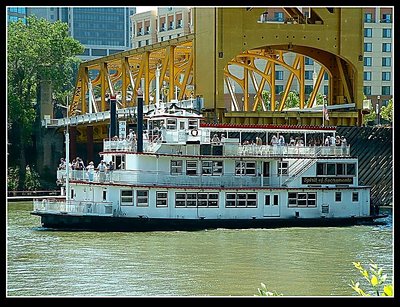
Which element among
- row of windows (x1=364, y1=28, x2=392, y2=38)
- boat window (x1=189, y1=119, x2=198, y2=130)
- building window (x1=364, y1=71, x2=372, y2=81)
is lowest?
boat window (x1=189, y1=119, x2=198, y2=130)

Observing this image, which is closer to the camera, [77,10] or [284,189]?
[284,189]

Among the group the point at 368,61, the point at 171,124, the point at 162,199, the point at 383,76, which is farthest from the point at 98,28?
the point at 162,199

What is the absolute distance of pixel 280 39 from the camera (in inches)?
1567

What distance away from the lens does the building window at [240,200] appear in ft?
95.7

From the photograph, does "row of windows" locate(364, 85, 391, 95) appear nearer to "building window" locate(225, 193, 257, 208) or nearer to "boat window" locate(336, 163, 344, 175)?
"boat window" locate(336, 163, 344, 175)

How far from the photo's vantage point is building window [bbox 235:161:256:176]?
29.7m

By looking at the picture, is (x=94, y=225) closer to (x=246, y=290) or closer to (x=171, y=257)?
(x=171, y=257)

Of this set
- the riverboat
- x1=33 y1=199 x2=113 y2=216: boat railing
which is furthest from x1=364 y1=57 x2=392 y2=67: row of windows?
x1=33 y1=199 x2=113 y2=216: boat railing

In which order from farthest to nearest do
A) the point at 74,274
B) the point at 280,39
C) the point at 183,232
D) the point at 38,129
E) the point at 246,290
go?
the point at 38,129, the point at 280,39, the point at 183,232, the point at 74,274, the point at 246,290

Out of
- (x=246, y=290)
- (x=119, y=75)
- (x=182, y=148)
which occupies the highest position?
(x=119, y=75)

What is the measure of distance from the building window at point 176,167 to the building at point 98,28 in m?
81.4

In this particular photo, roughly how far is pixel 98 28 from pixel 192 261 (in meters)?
94.2

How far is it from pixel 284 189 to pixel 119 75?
79.9ft
